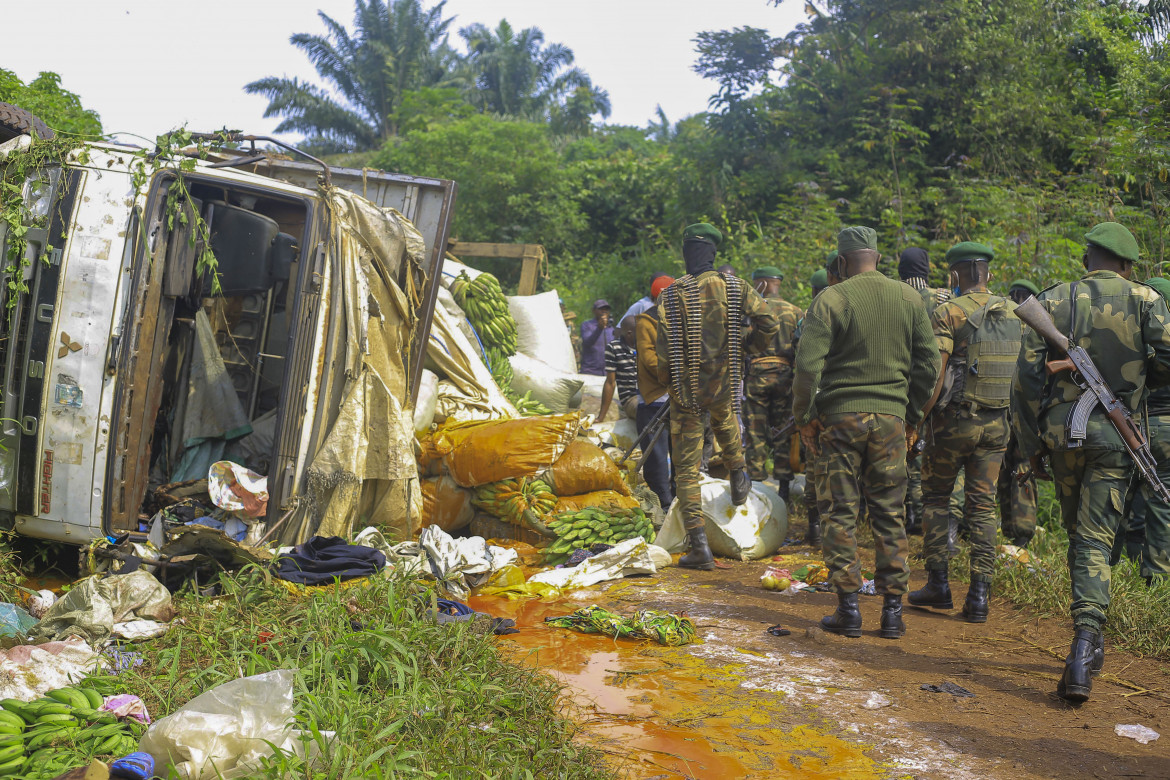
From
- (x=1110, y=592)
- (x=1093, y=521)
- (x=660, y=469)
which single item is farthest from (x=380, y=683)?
(x=660, y=469)

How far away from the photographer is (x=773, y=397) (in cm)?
738

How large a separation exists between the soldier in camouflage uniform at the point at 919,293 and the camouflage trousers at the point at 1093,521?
972 millimetres

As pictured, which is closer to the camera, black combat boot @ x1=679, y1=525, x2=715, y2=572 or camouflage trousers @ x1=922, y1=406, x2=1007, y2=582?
camouflage trousers @ x1=922, y1=406, x2=1007, y2=582

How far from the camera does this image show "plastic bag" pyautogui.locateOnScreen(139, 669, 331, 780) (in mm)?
2416

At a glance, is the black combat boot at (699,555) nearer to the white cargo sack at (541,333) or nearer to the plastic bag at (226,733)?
the plastic bag at (226,733)

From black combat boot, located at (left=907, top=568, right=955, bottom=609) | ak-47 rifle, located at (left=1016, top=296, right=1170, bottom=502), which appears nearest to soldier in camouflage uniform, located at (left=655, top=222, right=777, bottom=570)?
black combat boot, located at (left=907, top=568, right=955, bottom=609)

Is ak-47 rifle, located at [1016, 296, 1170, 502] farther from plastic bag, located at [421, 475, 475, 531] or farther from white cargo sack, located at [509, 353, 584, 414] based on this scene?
white cargo sack, located at [509, 353, 584, 414]

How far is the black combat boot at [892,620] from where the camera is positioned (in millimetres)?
4457

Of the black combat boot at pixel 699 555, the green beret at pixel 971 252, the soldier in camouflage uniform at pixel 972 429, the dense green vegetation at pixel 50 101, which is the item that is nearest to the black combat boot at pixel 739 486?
the black combat boot at pixel 699 555

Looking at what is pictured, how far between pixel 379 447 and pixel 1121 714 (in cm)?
381

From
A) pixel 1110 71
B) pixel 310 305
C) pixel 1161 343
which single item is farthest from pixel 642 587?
pixel 1110 71

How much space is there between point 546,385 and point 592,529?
9.47 ft

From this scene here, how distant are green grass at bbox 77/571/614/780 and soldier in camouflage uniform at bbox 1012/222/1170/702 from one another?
2.16 m

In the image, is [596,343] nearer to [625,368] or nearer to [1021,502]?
[625,368]
